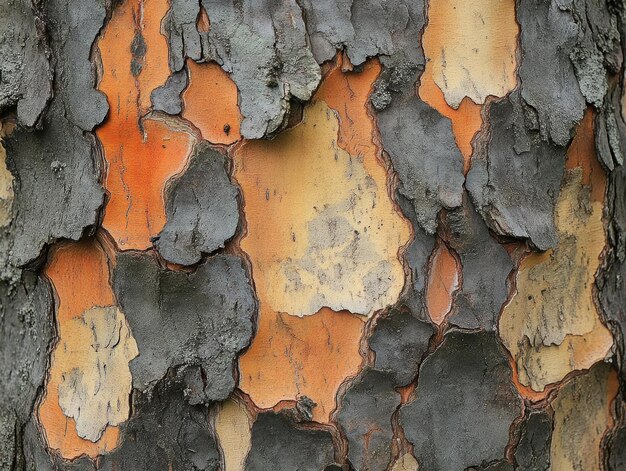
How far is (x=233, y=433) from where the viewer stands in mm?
1030

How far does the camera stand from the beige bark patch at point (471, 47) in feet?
3.49

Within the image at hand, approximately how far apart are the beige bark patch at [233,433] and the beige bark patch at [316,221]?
14cm

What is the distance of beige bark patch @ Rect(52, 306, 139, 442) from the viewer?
3.40ft

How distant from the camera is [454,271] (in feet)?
3.39

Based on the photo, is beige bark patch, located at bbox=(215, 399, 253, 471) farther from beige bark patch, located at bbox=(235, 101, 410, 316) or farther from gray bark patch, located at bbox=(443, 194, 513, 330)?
gray bark patch, located at bbox=(443, 194, 513, 330)

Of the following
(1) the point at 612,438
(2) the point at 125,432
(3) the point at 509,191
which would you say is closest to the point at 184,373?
(2) the point at 125,432

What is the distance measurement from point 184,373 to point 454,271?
38cm

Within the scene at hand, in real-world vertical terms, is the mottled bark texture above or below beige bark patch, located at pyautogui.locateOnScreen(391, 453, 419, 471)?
above

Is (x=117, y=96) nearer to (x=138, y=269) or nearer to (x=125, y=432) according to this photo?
(x=138, y=269)

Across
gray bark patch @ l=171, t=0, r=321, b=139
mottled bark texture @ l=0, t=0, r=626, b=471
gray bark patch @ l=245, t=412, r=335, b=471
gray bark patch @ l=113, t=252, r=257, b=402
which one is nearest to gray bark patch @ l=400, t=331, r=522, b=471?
mottled bark texture @ l=0, t=0, r=626, b=471

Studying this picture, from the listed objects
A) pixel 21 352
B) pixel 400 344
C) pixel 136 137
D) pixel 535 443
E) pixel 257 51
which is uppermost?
pixel 257 51

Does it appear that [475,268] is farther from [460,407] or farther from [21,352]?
[21,352]

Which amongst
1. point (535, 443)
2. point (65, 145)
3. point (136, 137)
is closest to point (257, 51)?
point (136, 137)

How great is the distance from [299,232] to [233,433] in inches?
10.9
